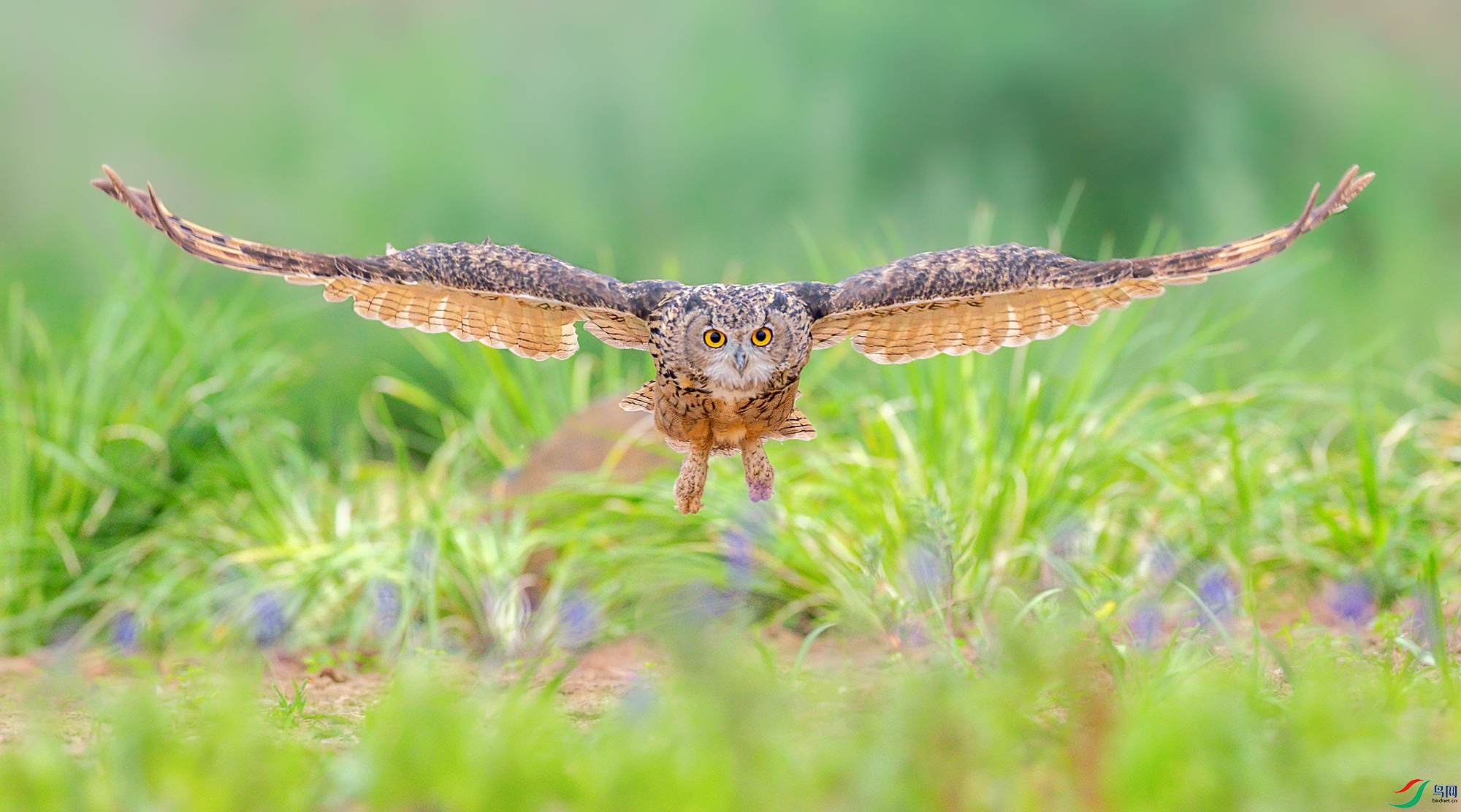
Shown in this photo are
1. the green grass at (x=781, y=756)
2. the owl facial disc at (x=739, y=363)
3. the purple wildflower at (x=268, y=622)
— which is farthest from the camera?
the purple wildflower at (x=268, y=622)

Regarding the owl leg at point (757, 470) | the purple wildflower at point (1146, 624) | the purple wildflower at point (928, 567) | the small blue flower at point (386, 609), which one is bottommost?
the small blue flower at point (386, 609)

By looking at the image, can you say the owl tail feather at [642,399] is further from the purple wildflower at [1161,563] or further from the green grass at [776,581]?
the purple wildflower at [1161,563]

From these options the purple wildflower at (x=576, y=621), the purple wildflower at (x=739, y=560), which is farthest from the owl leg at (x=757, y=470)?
the purple wildflower at (x=576, y=621)

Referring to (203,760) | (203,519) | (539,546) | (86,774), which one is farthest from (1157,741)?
(203,519)

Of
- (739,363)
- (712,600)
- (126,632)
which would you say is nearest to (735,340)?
(739,363)

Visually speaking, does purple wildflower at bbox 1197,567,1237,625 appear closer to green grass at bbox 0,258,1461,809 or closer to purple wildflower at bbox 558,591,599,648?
green grass at bbox 0,258,1461,809

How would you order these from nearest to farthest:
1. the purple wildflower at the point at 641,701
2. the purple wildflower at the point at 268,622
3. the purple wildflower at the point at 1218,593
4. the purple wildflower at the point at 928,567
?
the purple wildflower at the point at 641,701
the purple wildflower at the point at 928,567
the purple wildflower at the point at 1218,593
the purple wildflower at the point at 268,622

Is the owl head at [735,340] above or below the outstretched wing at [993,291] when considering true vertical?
below

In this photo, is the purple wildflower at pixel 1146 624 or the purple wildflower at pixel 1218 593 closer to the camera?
the purple wildflower at pixel 1146 624

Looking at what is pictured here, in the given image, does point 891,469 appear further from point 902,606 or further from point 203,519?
point 203,519
